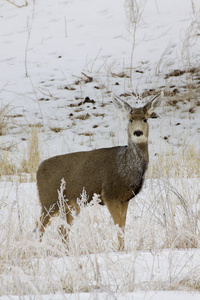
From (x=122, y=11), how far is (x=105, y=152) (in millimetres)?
11724

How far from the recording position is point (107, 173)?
454 cm

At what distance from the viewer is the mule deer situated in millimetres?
4438

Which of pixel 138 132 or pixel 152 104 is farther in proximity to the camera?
pixel 152 104

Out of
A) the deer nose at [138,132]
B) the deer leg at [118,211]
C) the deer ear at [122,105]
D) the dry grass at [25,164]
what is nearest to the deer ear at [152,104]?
the deer ear at [122,105]

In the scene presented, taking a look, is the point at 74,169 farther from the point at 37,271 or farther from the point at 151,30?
the point at 151,30

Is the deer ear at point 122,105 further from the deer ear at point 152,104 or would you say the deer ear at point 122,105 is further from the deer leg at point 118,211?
the deer leg at point 118,211

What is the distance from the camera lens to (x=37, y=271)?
3.27 metres

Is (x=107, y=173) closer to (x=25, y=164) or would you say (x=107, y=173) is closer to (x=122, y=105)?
(x=122, y=105)

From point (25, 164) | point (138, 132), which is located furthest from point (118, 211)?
point (25, 164)

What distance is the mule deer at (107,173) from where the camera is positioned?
444cm

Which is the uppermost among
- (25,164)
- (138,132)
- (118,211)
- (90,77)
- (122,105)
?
(90,77)

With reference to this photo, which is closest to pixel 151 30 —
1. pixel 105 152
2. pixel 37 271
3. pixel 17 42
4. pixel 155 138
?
pixel 17 42

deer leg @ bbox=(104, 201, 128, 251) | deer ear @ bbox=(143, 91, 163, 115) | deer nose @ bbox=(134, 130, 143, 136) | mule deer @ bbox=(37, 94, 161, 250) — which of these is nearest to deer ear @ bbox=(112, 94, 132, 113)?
mule deer @ bbox=(37, 94, 161, 250)

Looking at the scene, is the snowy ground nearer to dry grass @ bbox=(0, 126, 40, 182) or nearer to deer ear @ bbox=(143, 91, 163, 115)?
dry grass @ bbox=(0, 126, 40, 182)
